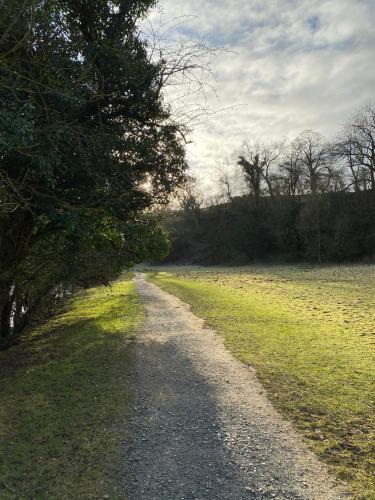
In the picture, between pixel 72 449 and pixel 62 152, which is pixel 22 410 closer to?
pixel 72 449

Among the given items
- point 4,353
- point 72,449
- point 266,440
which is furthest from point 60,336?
point 266,440

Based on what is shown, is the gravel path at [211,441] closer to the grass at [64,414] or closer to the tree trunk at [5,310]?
the grass at [64,414]

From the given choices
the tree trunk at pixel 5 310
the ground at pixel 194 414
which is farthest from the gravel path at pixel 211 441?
the tree trunk at pixel 5 310

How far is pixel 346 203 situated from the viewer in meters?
56.5

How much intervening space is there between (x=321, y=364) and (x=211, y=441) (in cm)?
381

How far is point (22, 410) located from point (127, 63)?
735 cm

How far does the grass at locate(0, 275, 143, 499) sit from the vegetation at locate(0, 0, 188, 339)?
2680 mm

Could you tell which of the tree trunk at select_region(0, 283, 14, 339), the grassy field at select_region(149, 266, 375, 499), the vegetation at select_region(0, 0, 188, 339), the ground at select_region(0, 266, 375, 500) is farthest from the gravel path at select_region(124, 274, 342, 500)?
the tree trunk at select_region(0, 283, 14, 339)

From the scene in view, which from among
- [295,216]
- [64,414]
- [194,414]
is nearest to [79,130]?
[64,414]

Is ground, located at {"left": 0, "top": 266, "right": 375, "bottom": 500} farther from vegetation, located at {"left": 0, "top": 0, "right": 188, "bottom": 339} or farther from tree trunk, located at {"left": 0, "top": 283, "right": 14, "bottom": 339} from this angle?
vegetation, located at {"left": 0, "top": 0, "right": 188, "bottom": 339}

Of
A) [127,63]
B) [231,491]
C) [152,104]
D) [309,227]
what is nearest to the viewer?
[231,491]

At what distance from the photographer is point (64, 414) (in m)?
6.65

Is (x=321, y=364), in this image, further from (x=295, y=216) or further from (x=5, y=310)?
(x=295, y=216)

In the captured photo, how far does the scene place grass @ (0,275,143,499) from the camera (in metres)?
4.75
